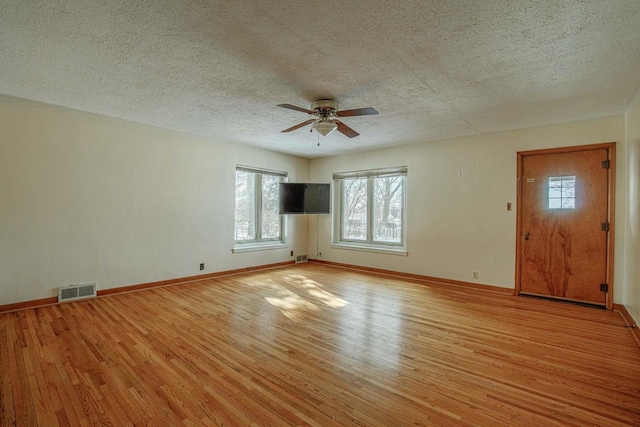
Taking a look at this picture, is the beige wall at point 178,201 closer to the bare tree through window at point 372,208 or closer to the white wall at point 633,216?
the white wall at point 633,216

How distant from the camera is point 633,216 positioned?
319 centimetres

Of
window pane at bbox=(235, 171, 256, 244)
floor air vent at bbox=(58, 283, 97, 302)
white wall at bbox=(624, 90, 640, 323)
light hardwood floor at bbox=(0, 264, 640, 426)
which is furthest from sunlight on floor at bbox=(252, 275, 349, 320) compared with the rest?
white wall at bbox=(624, 90, 640, 323)

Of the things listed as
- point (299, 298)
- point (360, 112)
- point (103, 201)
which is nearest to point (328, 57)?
point (360, 112)

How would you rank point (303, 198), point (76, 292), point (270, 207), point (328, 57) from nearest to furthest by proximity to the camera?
1. point (328, 57)
2. point (76, 292)
3. point (303, 198)
4. point (270, 207)

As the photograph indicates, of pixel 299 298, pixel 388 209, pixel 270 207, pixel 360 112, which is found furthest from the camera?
pixel 270 207

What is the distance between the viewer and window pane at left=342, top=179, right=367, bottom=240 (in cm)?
628

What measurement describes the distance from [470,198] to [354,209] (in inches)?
93.1

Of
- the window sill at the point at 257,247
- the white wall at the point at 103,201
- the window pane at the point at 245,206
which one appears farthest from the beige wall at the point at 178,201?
the window pane at the point at 245,206

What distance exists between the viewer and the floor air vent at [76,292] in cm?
371

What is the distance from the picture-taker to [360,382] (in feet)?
6.75

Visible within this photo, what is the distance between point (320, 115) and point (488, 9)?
1.89 m

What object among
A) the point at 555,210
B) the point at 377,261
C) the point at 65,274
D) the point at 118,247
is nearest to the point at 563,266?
the point at 555,210

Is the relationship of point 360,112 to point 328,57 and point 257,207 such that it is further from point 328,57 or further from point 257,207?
point 257,207

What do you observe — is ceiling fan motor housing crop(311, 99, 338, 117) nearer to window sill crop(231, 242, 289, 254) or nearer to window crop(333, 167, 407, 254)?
window crop(333, 167, 407, 254)
